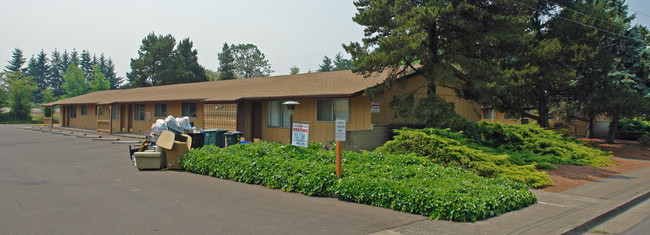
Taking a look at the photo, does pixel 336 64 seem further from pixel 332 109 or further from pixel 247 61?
pixel 332 109

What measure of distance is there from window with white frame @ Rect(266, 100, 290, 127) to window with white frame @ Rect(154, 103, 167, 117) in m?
10.3

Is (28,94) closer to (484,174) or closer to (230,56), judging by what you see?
(230,56)

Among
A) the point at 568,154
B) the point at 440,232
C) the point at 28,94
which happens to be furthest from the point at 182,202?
the point at 28,94

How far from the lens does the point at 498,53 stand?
16.5 m

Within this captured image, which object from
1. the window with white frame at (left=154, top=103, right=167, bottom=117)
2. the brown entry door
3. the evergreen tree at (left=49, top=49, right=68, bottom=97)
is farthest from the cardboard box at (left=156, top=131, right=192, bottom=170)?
the evergreen tree at (left=49, top=49, right=68, bottom=97)

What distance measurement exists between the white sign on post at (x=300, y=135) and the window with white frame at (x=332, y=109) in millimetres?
7116

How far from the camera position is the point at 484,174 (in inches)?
405

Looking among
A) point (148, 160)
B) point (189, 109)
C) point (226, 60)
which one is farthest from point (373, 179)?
point (226, 60)

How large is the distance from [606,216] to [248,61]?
251 ft

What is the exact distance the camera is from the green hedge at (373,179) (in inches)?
266

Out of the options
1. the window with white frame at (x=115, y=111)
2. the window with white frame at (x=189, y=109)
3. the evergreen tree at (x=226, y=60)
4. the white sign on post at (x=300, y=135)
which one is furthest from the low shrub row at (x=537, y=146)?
the evergreen tree at (x=226, y=60)

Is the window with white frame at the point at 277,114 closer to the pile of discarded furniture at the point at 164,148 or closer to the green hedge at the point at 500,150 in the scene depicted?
the pile of discarded furniture at the point at 164,148

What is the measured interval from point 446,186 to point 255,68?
246 ft

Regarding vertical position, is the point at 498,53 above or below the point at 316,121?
above
